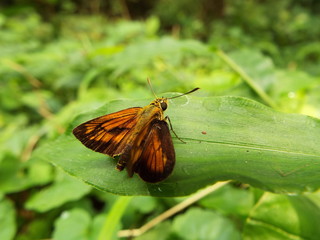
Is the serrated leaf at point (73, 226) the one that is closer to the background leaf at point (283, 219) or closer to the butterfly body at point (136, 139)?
the butterfly body at point (136, 139)

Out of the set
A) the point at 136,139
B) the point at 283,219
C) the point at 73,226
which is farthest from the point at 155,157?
the point at 73,226

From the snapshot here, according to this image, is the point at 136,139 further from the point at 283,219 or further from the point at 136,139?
the point at 283,219

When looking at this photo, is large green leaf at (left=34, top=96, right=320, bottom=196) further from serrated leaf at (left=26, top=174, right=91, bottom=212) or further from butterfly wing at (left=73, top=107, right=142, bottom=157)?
serrated leaf at (left=26, top=174, right=91, bottom=212)

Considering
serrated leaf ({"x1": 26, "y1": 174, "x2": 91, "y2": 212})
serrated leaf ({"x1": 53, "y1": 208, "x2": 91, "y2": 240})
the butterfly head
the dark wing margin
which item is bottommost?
serrated leaf ({"x1": 53, "y1": 208, "x2": 91, "y2": 240})

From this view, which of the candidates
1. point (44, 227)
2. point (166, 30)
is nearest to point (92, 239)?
point (44, 227)

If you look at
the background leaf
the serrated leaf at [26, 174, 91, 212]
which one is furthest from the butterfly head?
the serrated leaf at [26, 174, 91, 212]

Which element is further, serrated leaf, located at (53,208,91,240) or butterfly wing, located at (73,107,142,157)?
serrated leaf, located at (53,208,91,240)

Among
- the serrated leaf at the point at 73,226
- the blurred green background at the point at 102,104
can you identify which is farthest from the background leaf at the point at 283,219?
the serrated leaf at the point at 73,226
